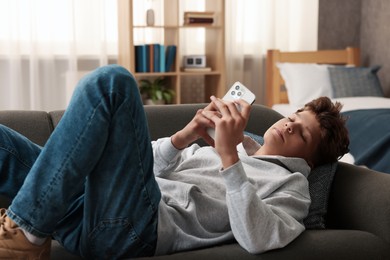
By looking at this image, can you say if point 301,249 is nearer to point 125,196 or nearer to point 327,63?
point 125,196

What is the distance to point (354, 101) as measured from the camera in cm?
441

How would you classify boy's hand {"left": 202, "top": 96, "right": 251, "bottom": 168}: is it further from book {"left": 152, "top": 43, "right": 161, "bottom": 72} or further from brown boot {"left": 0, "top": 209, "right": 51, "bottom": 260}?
book {"left": 152, "top": 43, "right": 161, "bottom": 72}

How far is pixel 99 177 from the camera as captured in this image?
1.49 meters

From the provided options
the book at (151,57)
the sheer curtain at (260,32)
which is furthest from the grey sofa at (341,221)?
the sheer curtain at (260,32)

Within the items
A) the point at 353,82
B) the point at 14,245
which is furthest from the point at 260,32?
the point at 14,245

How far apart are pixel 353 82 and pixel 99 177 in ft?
11.6

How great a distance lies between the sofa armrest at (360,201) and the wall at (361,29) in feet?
11.7

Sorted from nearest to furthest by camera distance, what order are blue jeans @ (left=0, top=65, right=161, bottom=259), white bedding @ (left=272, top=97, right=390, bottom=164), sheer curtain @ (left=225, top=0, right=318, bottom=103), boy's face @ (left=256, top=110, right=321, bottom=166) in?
1. blue jeans @ (left=0, top=65, right=161, bottom=259)
2. boy's face @ (left=256, top=110, right=321, bottom=166)
3. white bedding @ (left=272, top=97, right=390, bottom=164)
4. sheer curtain @ (left=225, top=0, right=318, bottom=103)

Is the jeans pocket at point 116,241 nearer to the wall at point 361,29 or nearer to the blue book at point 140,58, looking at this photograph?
the blue book at point 140,58

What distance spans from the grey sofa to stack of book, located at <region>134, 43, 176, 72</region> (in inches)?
97.2

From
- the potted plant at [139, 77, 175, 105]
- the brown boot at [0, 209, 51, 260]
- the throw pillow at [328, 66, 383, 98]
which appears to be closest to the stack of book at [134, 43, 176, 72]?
the potted plant at [139, 77, 175, 105]

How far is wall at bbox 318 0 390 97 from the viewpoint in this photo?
528 centimetres

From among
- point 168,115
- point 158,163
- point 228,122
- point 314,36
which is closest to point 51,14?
point 314,36

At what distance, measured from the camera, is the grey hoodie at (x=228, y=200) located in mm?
1490
